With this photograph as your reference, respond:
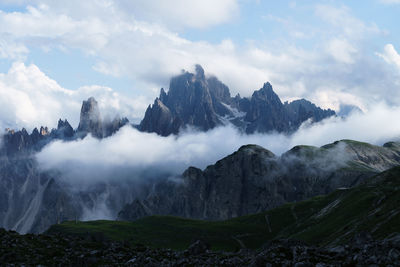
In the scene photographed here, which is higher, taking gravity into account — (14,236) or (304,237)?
(14,236)

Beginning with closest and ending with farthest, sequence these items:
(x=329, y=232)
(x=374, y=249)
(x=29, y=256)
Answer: (x=374, y=249)
(x=29, y=256)
(x=329, y=232)

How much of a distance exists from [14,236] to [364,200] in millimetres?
139813

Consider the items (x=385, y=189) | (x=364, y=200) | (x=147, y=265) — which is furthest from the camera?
(x=385, y=189)

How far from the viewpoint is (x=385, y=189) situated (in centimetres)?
18525

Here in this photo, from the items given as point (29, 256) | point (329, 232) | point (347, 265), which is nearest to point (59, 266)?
point (29, 256)

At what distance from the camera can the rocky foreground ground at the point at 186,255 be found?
130 feet

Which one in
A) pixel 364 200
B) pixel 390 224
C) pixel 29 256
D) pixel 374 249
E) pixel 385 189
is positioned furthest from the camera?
pixel 385 189

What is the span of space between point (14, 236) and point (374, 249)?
53181mm

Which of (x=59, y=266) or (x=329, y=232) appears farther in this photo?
(x=329, y=232)

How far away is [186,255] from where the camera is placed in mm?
61406

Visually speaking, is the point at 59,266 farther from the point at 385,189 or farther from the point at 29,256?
the point at 385,189

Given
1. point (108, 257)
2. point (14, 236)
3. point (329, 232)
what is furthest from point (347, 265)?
point (329, 232)

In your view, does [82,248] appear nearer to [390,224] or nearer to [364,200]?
[390,224]

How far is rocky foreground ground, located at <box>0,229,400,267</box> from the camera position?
39.6 m
